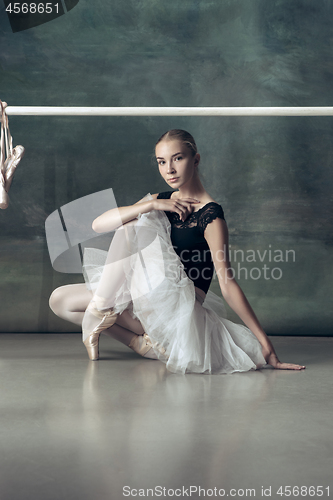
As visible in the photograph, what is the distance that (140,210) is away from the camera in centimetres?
226

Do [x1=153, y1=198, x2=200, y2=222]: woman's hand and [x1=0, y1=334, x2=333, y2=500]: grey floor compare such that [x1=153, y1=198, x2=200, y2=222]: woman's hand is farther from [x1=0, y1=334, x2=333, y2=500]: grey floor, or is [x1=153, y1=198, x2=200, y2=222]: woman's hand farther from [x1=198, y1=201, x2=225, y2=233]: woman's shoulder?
[x1=0, y1=334, x2=333, y2=500]: grey floor

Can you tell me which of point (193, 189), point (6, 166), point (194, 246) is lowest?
point (194, 246)

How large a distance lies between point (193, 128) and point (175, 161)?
109 cm

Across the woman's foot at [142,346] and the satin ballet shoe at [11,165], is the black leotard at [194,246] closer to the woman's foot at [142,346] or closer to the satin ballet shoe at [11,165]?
the woman's foot at [142,346]

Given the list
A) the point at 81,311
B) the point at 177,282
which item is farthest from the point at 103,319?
the point at 177,282

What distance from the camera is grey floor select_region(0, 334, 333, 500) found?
1.12 metres

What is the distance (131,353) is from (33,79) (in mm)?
1981

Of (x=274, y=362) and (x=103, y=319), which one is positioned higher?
(x=103, y=319)

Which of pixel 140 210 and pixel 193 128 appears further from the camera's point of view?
pixel 193 128

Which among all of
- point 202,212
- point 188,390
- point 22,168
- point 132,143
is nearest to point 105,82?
point 132,143

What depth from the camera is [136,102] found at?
129 inches

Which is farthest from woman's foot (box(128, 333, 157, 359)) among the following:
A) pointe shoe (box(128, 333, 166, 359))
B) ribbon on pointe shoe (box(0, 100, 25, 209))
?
ribbon on pointe shoe (box(0, 100, 25, 209))

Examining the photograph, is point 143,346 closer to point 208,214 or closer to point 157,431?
point 208,214

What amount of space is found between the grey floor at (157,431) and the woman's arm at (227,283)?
192mm
